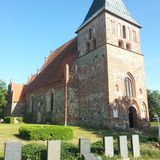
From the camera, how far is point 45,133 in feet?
50.0

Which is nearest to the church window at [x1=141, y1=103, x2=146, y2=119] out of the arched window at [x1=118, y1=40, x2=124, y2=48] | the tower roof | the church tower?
the church tower

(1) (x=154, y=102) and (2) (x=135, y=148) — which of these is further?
(1) (x=154, y=102)

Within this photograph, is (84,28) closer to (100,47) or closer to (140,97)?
(100,47)

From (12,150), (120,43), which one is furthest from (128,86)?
(12,150)

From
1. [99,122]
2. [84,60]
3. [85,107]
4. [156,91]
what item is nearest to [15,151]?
[99,122]

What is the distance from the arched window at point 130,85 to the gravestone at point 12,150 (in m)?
19.0

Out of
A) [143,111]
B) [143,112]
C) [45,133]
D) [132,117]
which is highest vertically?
[143,111]

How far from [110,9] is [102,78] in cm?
886

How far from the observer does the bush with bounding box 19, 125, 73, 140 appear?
1487 cm

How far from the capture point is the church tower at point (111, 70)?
78.3 ft

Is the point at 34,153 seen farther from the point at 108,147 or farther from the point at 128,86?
the point at 128,86

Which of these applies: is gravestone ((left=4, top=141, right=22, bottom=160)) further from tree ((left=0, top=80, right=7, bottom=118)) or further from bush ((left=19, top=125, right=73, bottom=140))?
tree ((left=0, top=80, right=7, bottom=118))

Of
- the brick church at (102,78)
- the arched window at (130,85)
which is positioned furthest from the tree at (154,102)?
the arched window at (130,85)

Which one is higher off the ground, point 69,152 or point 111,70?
point 111,70
